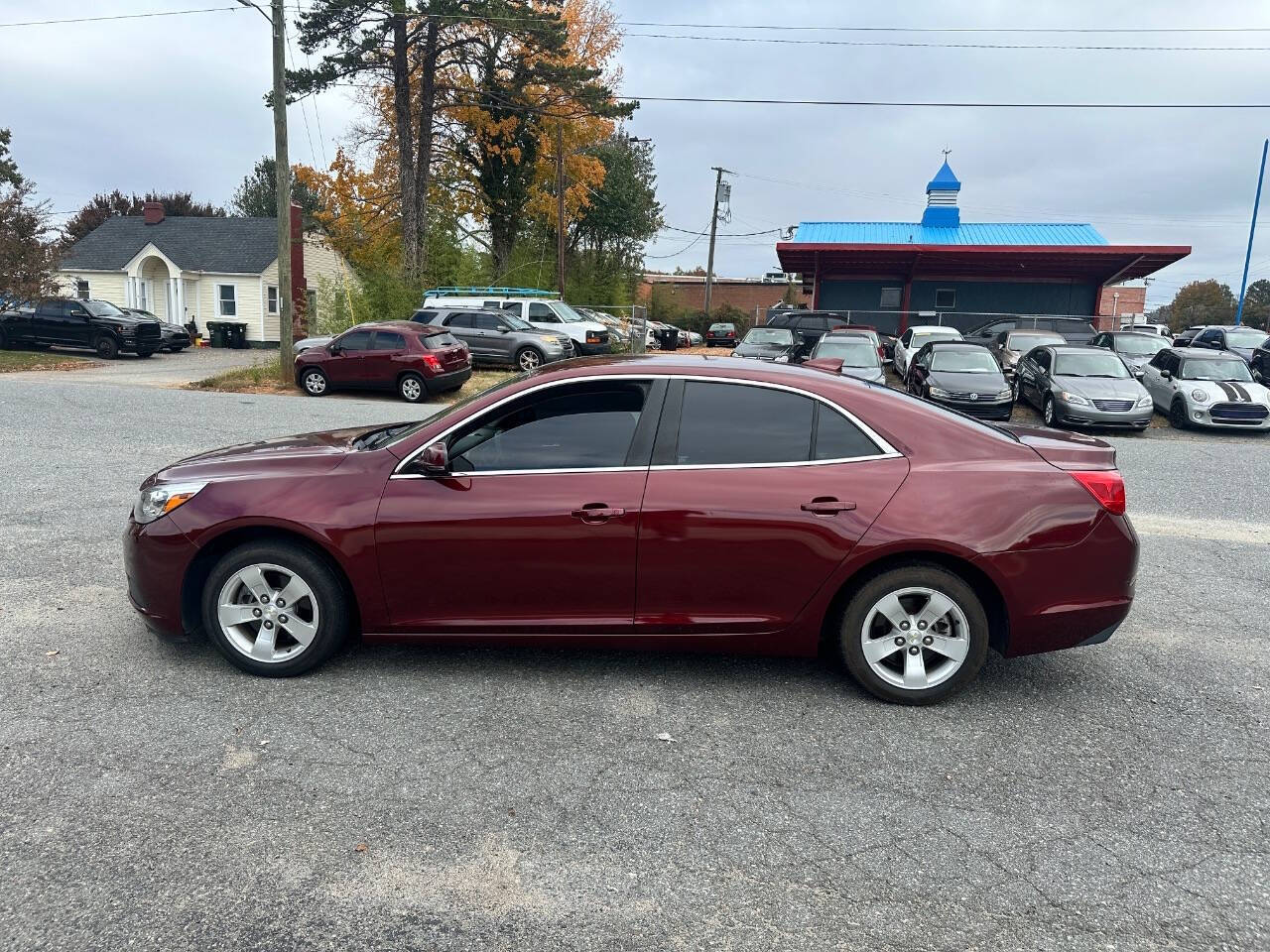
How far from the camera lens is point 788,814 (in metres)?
3.27

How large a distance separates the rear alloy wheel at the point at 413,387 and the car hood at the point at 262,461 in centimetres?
1352

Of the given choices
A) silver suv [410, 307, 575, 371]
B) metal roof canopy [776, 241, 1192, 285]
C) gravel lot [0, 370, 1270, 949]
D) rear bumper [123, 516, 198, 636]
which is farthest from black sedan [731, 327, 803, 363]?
rear bumper [123, 516, 198, 636]

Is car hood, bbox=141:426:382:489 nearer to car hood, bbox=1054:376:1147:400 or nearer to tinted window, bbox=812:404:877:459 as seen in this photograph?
tinted window, bbox=812:404:877:459

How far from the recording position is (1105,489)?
406 cm

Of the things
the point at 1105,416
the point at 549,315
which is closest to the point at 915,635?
the point at 1105,416

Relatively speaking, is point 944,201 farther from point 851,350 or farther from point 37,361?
point 37,361

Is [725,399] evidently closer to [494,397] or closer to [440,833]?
[494,397]

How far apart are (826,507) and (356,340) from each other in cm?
1623

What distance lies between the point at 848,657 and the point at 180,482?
3320mm

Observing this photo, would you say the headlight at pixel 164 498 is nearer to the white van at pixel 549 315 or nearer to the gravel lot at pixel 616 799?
the gravel lot at pixel 616 799

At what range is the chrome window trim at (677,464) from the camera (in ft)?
13.4

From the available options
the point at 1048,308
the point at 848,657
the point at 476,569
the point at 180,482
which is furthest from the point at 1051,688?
the point at 1048,308

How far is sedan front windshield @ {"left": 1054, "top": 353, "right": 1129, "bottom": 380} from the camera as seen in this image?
1677cm

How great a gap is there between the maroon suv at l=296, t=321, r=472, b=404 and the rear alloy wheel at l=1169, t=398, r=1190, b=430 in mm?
14208
